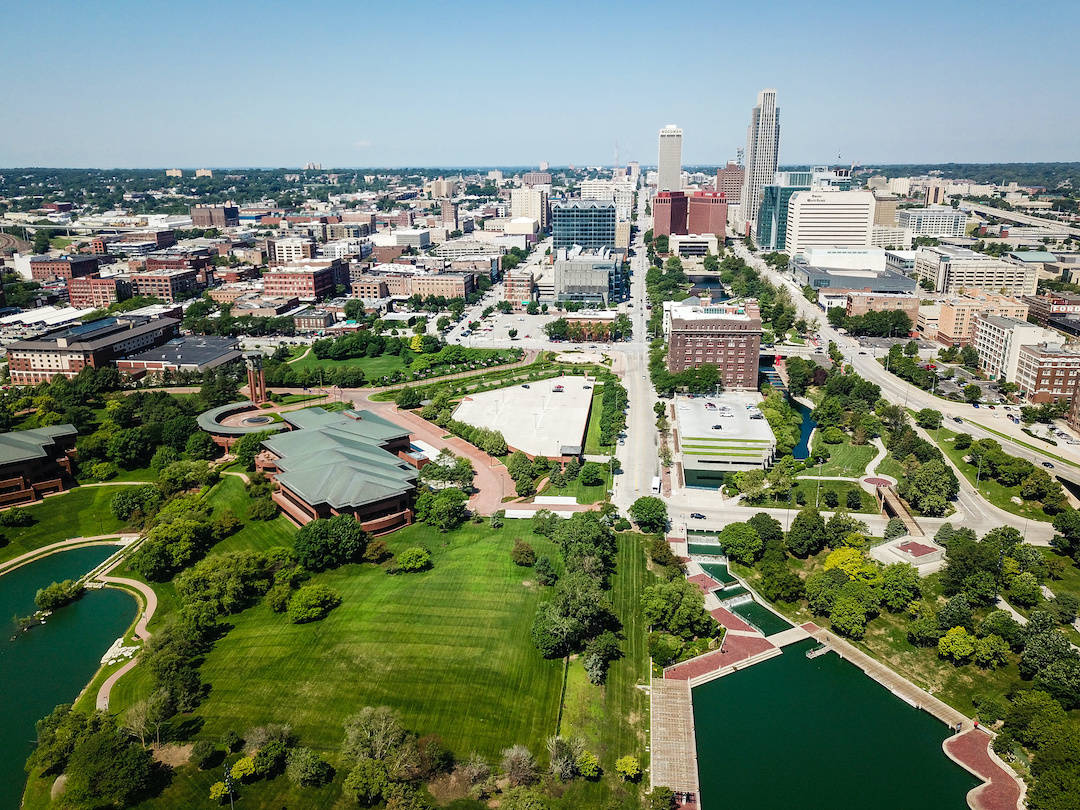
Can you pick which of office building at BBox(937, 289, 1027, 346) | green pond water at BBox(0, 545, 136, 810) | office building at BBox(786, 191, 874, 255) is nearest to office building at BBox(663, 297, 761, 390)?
office building at BBox(937, 289, 1027, 346)

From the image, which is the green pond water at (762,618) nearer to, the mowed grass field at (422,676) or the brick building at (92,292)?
the mowed grass field at (422,676)

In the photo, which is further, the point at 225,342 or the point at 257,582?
the point at 225,342

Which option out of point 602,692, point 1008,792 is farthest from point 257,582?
point 1008,792

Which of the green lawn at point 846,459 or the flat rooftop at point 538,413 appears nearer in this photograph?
the green lawn at point 846,459

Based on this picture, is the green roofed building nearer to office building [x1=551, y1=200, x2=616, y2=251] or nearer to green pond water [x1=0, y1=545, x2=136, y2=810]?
green pond water [x1=0, y1=545, x2=136, y2=810]

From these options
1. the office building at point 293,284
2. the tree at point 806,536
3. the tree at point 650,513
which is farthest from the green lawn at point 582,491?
the office building at point 293,284

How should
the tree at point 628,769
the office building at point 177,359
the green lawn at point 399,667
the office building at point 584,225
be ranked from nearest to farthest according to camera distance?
the tree at point 628,769 → the green lawn at point 399,667 → the office building at point 177,359 → the office building at point 584,225

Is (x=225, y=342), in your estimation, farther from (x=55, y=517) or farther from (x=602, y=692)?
(x=602, y=692)
